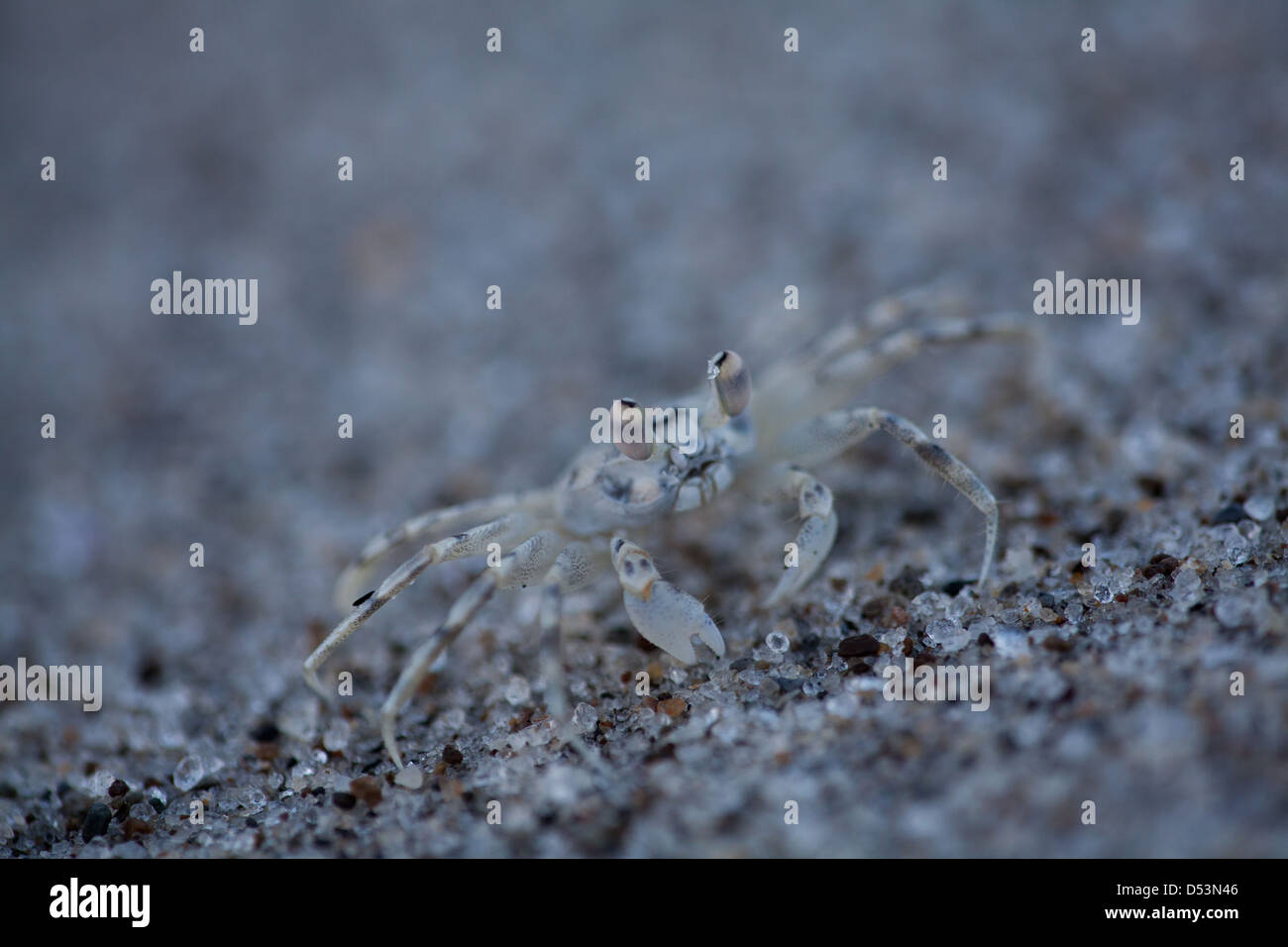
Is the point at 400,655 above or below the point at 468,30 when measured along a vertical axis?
below

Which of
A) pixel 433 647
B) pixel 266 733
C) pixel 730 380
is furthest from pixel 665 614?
pixel 266 733

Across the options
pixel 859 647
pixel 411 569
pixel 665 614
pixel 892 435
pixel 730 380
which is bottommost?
pixel 859 647

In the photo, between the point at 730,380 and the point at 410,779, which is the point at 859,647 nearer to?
the point at 730,380

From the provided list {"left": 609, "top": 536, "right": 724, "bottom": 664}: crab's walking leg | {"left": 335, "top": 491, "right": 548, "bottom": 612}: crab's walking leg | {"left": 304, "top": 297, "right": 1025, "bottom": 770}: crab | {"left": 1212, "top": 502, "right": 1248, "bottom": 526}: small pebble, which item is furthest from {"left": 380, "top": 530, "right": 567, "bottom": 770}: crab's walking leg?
{"left": 1212, "top": 502, "right": 1248, "bottom": 526}: small pebble

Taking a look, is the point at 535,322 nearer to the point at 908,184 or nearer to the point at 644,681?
the point at 908,184

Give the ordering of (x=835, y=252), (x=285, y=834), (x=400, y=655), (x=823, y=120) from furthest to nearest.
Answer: (x=823, y=120), (x=835, y=252), (x=400, y=655), (x=285, y=834)

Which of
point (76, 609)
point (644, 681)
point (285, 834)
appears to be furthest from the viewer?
point (76, 609)

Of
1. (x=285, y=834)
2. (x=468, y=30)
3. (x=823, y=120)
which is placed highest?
(x=468, y=30)

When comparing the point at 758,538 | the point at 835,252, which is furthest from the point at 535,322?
the point at 758,538
